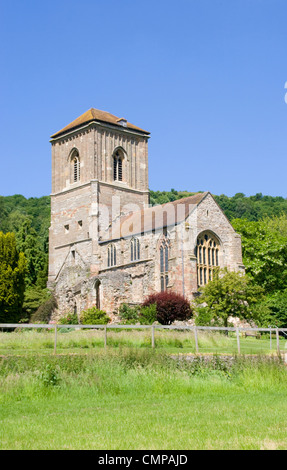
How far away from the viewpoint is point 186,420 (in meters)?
9.08

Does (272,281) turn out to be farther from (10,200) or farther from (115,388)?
(10,200)

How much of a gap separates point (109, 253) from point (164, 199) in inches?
2166

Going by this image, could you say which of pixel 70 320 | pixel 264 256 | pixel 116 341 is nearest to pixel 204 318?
pixel 116 341

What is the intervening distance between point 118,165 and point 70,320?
661 inches

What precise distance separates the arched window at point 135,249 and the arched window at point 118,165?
10.7 m

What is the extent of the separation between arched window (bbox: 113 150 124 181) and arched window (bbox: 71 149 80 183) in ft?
11.7

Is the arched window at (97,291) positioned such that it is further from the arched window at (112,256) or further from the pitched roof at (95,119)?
the pitched roof at (95,119)

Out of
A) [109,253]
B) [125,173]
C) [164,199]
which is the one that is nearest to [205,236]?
A: [109,253]

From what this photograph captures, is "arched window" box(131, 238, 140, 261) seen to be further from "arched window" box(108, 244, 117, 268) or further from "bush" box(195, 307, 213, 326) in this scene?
"bush" box(195, 307, 213, 326)

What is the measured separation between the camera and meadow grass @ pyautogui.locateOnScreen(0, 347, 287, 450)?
303 inches

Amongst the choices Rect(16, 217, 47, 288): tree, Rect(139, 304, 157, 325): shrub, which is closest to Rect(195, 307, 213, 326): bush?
Rect(139, 304, 157, 325): shrub

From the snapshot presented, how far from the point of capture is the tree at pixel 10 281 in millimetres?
44406

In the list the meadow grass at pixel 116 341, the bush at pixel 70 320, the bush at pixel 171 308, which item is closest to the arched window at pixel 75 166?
the bush at pixel 70 320

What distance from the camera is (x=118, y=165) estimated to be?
54.1 meters
